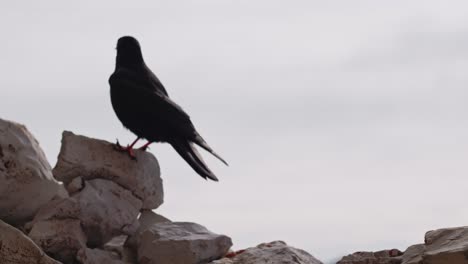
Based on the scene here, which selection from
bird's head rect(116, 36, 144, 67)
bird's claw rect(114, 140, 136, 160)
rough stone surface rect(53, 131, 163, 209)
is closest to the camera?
rough stone surface rect(53, 131, 163, 209)

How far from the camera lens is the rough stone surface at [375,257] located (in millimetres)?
7092

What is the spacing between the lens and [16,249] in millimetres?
6250

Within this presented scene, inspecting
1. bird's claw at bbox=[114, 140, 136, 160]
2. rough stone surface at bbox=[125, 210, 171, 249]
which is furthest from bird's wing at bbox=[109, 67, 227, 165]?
rough stone surface at bbox=[125, 210, 171, 249]

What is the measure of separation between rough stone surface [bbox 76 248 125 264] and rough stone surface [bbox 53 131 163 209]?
71 centimetres

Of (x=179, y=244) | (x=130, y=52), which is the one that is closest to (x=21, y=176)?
(x=179, y=244)

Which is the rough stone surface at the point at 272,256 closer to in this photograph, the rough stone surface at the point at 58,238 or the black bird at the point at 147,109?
the black bird at the point at 147,109

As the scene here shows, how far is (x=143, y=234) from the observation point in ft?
23.2

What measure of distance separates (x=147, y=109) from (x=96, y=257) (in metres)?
1.83

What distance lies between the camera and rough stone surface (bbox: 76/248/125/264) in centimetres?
681

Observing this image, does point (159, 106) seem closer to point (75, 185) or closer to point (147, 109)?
point (147, 109)

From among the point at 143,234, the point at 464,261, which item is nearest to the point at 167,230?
the point at 143,234

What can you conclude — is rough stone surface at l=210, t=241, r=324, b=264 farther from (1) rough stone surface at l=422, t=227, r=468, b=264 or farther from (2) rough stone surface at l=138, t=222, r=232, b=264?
(1) rough stone surface at l=422, t=227, r=468, b=264

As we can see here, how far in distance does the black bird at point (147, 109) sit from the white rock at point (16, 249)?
1.77 meters

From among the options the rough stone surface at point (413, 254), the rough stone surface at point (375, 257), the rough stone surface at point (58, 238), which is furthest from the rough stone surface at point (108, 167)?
the rough stone surface at point (413, 254)
